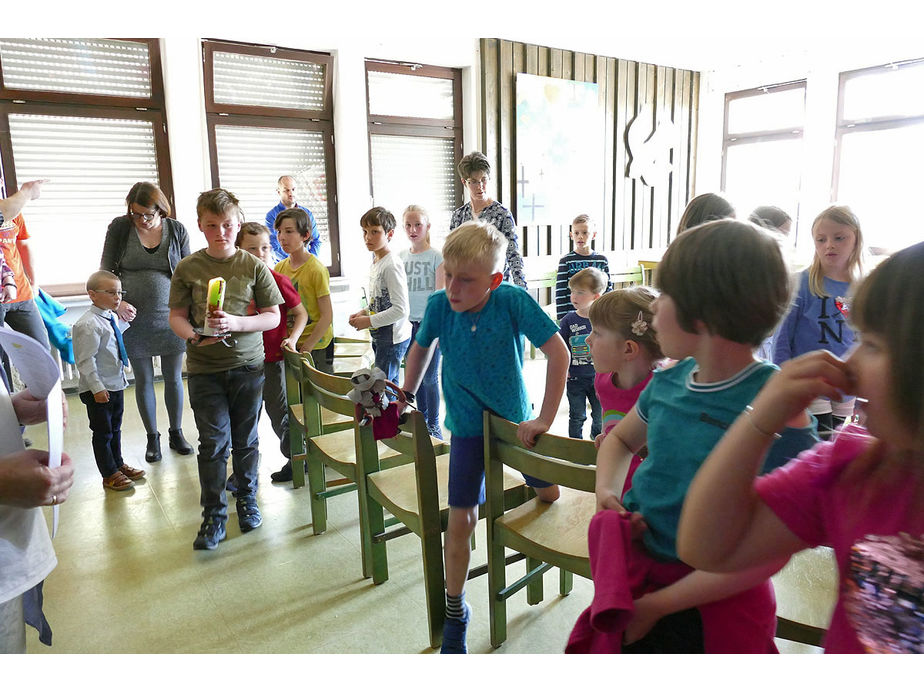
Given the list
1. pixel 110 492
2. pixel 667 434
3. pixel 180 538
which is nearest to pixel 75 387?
pixel 110 492

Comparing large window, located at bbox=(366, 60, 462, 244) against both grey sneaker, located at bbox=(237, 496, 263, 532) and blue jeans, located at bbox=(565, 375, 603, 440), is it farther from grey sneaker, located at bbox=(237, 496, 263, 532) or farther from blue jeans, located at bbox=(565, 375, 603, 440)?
grey sneaker, located at bbox=(237, 496, 263, 532)

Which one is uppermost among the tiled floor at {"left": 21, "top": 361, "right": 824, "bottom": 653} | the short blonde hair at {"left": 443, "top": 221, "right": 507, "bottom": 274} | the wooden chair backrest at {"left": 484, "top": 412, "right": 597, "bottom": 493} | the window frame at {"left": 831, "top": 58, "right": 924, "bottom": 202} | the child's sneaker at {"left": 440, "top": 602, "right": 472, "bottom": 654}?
the window frame at {"left": 831, "top": 58, "right": 924, "bottom": 202}

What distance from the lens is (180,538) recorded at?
246cm

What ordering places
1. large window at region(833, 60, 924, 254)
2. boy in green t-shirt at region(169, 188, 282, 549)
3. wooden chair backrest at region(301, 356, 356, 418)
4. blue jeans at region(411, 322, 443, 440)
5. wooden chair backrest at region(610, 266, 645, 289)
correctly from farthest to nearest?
wooden chair backrest at region(610, 266, 645, 289)
large window at region(833, 60, 924, 254)
blue jeans at region(411, 322, 443, 440)
boy in green t-shirt at region(169, 188, 282, 549)
wooden chair backrest at region(301, 356, 356, 418)

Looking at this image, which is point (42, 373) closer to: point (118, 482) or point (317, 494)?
point (317, 494)

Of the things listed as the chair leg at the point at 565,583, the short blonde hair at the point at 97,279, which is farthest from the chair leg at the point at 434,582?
the short blonde hair at the point at 97,279

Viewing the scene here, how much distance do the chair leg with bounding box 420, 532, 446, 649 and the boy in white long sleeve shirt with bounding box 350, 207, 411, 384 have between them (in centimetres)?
133

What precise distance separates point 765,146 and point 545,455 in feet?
24.5

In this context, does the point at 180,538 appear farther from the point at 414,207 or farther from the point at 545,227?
the point at 545,227

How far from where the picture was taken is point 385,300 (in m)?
3.00

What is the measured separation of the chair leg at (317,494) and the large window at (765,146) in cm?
610

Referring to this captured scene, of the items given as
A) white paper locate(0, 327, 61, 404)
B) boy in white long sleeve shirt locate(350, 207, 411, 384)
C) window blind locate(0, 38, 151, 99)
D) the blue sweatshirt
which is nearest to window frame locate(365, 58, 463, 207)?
window blind locate(0, 38, 151, 99)

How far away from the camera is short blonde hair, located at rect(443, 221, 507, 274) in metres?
1.59

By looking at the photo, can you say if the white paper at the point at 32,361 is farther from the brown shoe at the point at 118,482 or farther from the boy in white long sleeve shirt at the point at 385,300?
the brown shoe at the point at 118,482
